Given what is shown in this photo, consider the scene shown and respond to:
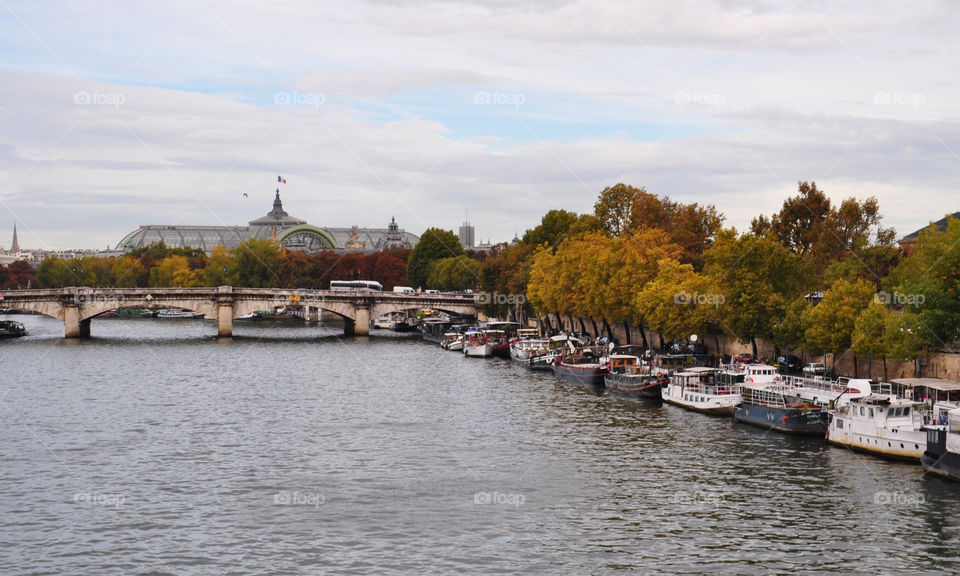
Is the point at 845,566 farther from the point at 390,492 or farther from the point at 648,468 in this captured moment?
the point at 390,492

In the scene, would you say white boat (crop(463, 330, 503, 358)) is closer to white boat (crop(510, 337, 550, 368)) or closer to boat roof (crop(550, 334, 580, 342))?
white boat (crop(510, 337, 550, 368))

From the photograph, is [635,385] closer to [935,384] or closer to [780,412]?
[780,412]

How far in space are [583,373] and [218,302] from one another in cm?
7146

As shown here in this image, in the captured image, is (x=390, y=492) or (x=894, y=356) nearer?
(x=390, y=492)

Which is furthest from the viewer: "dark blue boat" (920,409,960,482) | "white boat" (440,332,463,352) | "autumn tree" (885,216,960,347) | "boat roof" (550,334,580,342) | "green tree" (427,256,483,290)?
"green tree" (427,256,483,290)

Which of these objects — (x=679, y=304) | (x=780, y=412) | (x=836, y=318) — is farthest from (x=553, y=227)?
(x=780, y=412)

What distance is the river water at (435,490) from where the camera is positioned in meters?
35.4

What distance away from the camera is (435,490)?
144ft

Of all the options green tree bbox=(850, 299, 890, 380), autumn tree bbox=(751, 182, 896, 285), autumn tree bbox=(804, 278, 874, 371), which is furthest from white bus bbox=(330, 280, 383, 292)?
green tree bbox=(850, 299, 890, 380)

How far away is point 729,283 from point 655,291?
30.7 feet

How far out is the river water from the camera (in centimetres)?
3541

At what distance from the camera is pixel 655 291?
290ft

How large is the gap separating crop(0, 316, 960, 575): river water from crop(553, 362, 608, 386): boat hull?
22.7ft

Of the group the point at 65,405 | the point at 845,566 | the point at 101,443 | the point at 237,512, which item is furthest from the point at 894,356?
the point at 65,405
